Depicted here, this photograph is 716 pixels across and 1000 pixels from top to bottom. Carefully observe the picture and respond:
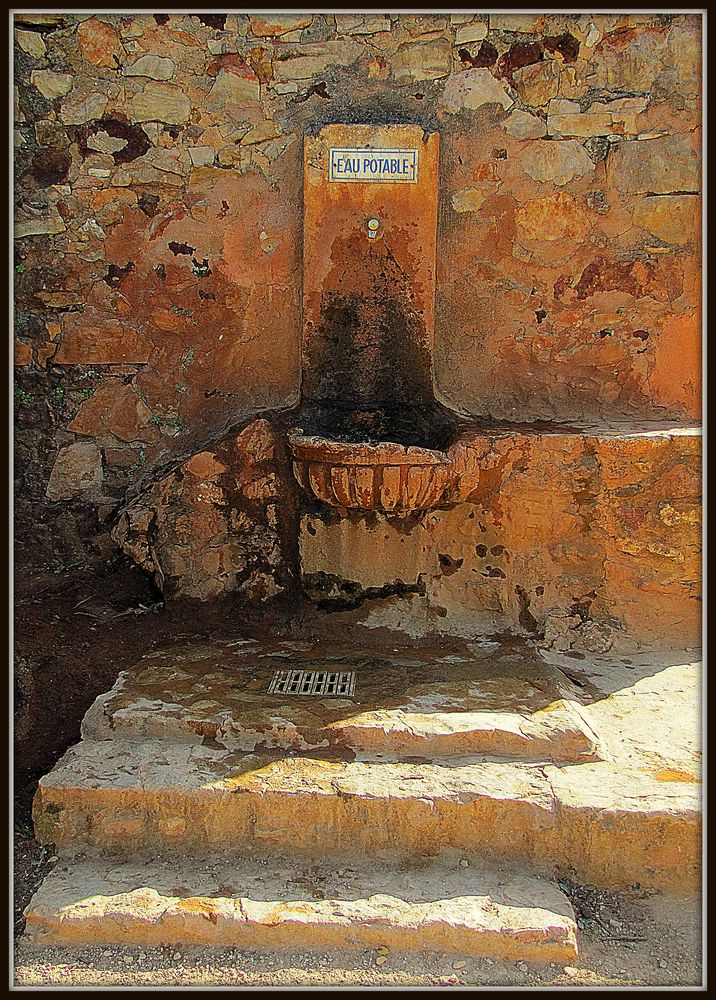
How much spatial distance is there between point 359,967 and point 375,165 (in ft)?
10.5

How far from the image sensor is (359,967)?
227 cm

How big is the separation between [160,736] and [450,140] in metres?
2.93

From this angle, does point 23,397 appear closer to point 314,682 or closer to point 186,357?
point 186,357

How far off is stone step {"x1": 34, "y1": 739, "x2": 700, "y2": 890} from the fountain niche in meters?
1.58

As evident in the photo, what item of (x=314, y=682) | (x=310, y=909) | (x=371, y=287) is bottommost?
(x=310, y=909)

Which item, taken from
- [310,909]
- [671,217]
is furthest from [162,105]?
[310,909]

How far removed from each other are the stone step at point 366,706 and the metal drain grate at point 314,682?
23 mm

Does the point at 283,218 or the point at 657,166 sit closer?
the point at 657,166

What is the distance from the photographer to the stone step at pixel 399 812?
2.54 m

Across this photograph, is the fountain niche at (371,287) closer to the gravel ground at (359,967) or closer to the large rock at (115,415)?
the large rock at (115,415)

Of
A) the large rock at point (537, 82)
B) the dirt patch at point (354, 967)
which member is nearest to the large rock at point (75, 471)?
the dirt patch at point (354, 967)

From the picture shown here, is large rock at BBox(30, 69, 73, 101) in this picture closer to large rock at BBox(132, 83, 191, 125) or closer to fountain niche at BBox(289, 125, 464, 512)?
large rock at BBox(132, 83, 191, 125)

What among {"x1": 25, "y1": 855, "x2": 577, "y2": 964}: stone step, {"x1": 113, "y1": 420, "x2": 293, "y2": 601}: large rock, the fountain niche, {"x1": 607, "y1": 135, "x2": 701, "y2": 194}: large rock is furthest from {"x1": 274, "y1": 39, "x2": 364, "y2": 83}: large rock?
{"x1": 25, "y1": 855, "x2": 577, "y2": 964}: stone step

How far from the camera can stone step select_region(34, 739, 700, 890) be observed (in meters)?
2.54
